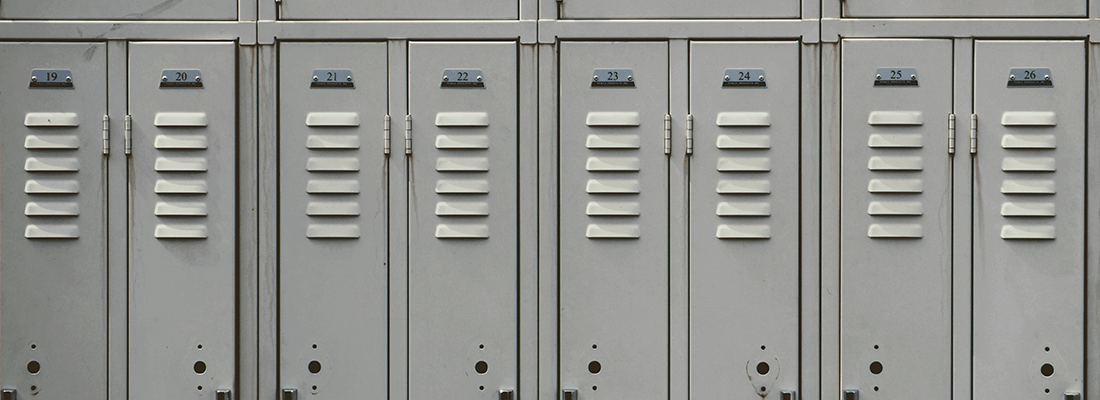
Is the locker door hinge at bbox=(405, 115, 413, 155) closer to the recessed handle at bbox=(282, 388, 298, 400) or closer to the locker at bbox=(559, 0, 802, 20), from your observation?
the locker at bbox=(559, 0, 802, 20)

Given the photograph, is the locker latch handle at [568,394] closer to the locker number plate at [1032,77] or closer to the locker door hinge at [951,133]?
the locker door hinge at [951,133]

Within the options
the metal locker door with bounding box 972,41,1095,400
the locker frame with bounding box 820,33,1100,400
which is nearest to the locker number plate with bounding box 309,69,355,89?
the locker frame with bounding box 820,33,1100,400

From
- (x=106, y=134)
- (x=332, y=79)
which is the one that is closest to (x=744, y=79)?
(x=332, y=79)

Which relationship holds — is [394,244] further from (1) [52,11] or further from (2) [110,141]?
(1) [52,11]

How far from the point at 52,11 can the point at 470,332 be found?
78.8 inches

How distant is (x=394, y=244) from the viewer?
2.57 metres

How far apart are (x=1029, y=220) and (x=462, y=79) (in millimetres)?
2174

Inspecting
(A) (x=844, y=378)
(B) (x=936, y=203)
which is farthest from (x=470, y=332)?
(B) (x=936, y=203)

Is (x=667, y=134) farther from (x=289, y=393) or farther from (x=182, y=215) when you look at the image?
(x=182, y=215)

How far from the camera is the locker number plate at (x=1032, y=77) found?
2482 millimetres

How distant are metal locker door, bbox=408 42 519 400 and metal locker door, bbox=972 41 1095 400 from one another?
1742mm

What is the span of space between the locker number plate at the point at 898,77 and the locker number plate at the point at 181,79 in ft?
8.36

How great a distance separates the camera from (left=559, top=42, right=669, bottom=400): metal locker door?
99.8 inches

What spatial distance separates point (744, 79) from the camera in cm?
252
